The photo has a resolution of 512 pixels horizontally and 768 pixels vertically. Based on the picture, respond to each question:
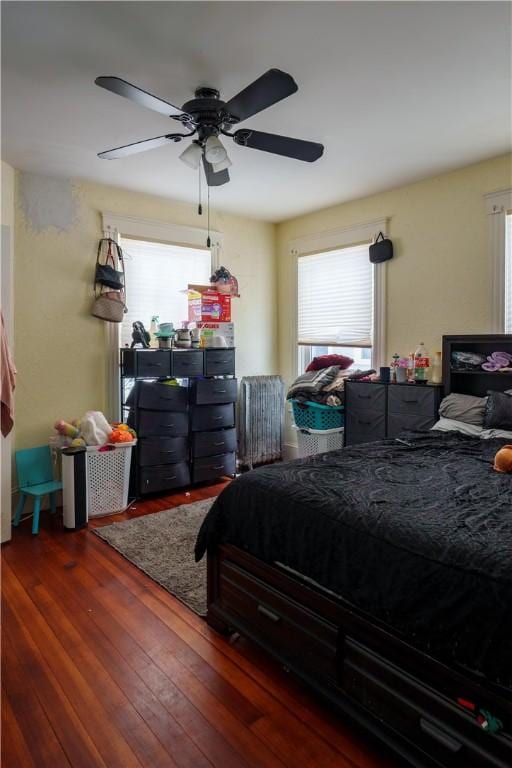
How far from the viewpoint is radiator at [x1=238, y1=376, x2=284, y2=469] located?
4.90 m

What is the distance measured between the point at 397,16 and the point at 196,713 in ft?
9.24

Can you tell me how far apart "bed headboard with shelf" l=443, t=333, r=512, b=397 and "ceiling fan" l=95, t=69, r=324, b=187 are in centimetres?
176

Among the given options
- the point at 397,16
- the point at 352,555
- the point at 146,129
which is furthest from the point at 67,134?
the point at 352,555

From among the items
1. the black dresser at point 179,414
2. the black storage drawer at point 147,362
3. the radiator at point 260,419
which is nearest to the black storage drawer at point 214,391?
the black dresser at point 179,414

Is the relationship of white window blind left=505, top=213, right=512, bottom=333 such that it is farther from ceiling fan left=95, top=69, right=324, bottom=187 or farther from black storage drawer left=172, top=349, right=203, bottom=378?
black storage drawer left=172, top=349, right=203, bottom=378

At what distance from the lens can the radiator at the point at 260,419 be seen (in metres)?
4.90

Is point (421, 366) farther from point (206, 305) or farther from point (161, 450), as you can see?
point (161, 450)

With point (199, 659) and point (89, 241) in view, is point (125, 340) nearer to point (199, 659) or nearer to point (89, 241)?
point (89, 241)

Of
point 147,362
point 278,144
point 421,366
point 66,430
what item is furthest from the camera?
point 147,362

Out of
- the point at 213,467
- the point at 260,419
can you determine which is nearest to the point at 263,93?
the point at 213,467

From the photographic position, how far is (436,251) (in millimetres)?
3842

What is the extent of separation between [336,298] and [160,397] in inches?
79.6

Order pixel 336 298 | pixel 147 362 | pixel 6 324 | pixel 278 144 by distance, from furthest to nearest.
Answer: pixel 336 298 < pixel 147 362 < pixel 6 324 < pixel 278 144

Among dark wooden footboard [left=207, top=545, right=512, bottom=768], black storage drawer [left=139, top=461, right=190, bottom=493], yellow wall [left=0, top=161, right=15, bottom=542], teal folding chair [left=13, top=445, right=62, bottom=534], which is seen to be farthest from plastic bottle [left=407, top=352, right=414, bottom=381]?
yellow wall [left=0, top=161, right=15, bottom=542]
